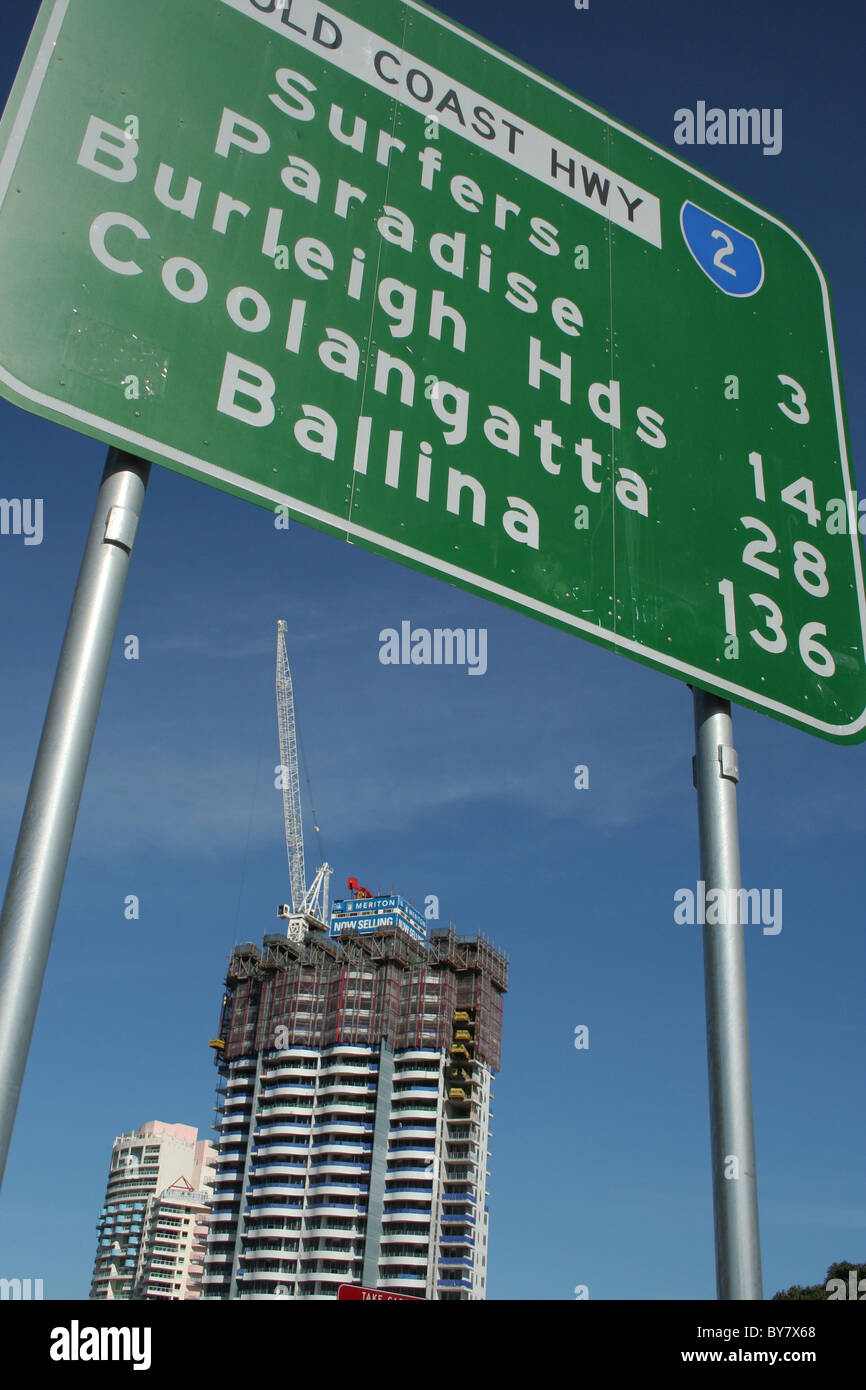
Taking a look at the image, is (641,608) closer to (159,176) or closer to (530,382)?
(530,382)

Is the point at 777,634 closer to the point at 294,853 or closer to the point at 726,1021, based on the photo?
the point at 726,1021

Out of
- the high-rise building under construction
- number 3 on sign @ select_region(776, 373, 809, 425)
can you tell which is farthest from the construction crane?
number 3 on sign @ select_region(776, 373, 809, 425)

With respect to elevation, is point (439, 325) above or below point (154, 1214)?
below

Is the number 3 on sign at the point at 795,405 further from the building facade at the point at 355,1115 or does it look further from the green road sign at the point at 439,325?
the building facade at the point at 355,1115

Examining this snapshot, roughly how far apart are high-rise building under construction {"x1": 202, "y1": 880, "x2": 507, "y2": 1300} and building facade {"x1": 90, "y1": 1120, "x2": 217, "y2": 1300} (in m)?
48.1

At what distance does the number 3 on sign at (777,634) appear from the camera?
11.4 ft

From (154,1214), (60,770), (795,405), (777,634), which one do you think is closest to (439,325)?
(777,634)

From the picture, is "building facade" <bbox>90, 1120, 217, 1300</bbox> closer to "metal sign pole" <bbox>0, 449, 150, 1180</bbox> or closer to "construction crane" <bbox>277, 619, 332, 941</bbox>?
"construction crane" <bbox>277, 619, 332, 941</bbox>

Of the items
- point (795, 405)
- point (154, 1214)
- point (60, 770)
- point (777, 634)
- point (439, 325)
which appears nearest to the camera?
point (60, 770)

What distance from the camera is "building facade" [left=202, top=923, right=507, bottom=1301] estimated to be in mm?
103938

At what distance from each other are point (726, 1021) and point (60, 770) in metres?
1.89

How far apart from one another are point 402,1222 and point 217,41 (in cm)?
11373

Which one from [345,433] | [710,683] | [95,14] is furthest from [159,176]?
[710,683]

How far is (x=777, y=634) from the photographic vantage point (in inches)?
139
